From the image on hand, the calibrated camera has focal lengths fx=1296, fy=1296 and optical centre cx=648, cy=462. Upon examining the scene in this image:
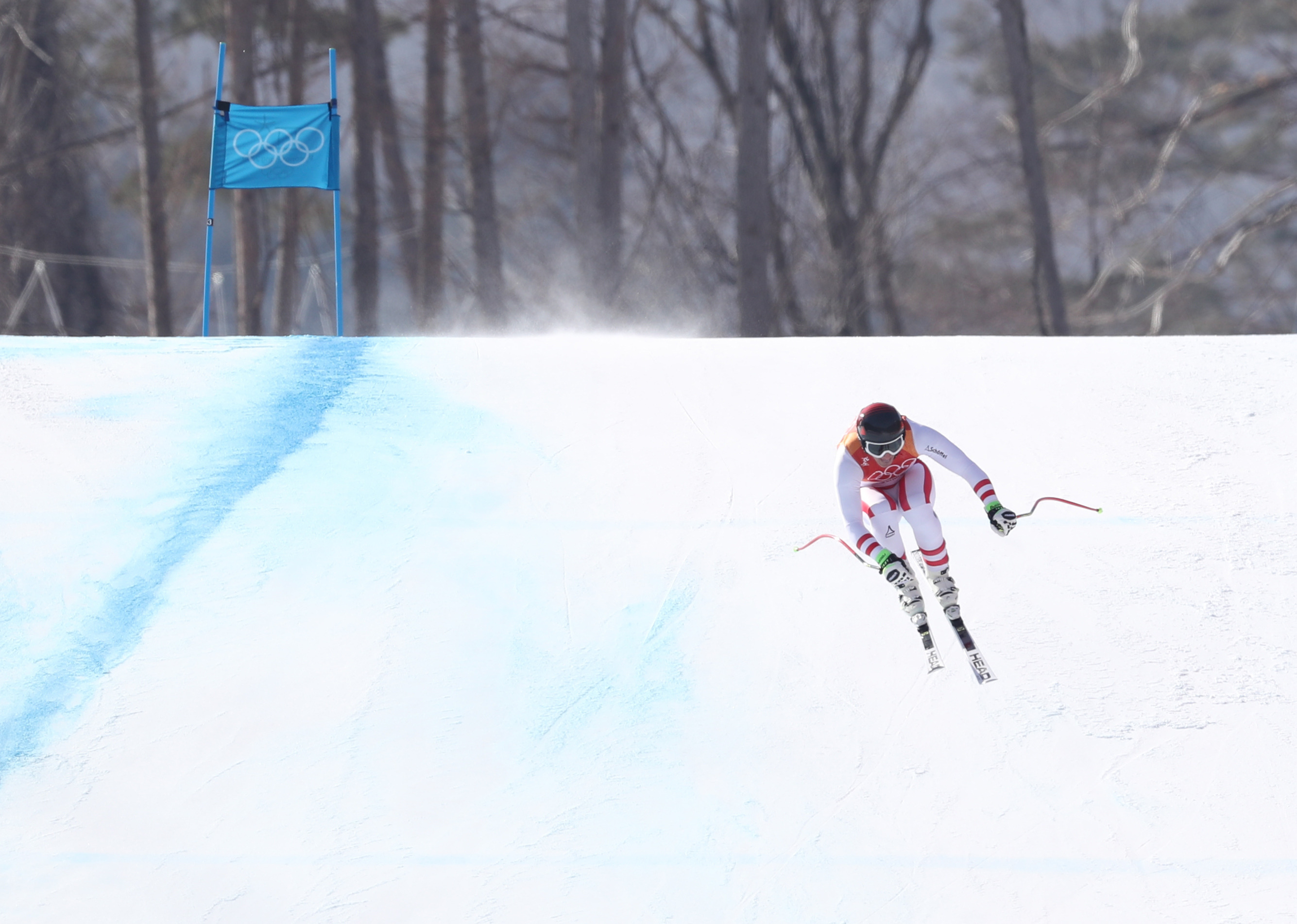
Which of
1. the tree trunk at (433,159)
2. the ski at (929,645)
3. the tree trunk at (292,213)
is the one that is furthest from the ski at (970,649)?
the tree trunk at (292,213)

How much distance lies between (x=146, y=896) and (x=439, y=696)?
161 cm

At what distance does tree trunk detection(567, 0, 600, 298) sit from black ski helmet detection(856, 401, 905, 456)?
13519 millimetres

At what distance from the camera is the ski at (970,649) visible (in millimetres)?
6133

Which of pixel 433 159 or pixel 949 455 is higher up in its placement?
pixel 433 159

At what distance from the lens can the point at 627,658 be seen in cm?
649

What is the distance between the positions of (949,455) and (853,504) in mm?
513

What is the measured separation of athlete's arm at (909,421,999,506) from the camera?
19.9ft

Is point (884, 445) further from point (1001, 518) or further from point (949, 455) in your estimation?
point (1001, 518)

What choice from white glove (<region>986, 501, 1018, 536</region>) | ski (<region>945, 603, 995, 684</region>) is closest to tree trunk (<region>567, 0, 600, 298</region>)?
ski (<region>945, 603, 995, 684</region>)

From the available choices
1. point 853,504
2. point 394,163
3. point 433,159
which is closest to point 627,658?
point 853,504

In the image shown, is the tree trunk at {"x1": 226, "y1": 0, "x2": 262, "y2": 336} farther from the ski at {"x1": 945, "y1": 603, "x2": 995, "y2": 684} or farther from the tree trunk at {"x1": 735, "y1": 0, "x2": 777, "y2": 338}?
the ski at {"x1": 945, "y1": 603, "x2": 995, "y2": 684}

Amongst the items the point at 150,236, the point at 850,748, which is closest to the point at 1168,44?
the point at 150,236

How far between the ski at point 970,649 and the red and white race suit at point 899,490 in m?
0.23

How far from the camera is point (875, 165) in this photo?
2530 cm
